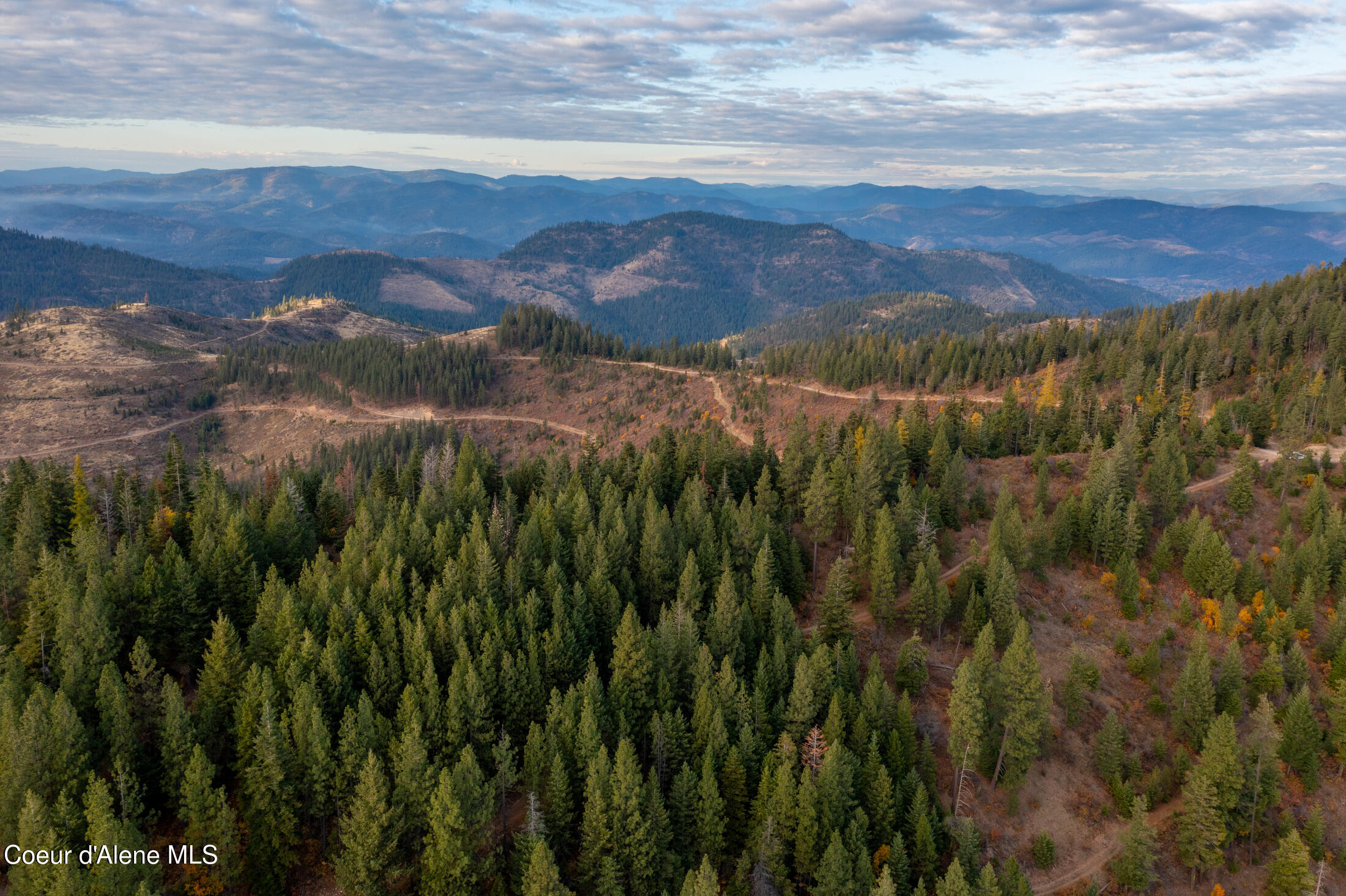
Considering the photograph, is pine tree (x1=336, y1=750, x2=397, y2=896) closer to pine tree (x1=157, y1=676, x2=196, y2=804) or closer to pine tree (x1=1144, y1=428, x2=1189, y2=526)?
pine tree (x1=157, y1=676, x2=196, y2=804)

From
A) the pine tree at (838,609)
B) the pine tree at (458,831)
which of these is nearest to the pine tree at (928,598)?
the pine tree at (838,609)

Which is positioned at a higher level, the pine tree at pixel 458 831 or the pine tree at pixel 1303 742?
the pine tree at pixel 458 831

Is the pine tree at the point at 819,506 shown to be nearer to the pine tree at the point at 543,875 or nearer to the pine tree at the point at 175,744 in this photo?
the pine tree at the point at 543,875

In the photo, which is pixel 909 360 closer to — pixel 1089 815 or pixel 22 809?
pixel 1089 815

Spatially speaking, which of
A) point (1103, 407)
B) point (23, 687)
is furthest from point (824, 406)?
point (23, 687)

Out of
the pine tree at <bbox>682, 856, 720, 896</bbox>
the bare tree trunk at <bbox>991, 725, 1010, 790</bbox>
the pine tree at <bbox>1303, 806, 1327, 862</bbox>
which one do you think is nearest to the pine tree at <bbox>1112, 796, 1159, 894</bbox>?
the bare tree trunk at <bbox>991, 725, 1010, 790</bbox>

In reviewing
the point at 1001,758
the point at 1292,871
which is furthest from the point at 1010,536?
the point at 1292,871
